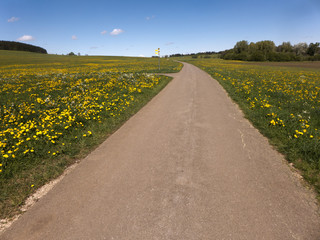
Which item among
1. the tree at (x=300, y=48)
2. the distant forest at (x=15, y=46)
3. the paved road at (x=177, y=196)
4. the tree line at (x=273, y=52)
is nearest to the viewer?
the paved road at (x=177, y=196)

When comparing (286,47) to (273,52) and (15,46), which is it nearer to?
(273,52)

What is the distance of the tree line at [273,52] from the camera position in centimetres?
8038

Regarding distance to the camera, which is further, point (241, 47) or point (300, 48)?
point (241, 47)

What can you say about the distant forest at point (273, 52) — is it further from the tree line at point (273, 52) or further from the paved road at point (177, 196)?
the paved road at point (177, 196)

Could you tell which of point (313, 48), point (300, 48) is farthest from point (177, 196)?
point (300, 48)

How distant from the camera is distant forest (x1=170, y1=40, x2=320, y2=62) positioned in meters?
80.4

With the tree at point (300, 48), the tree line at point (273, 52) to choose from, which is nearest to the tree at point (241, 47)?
the tree line at point (273, 52)

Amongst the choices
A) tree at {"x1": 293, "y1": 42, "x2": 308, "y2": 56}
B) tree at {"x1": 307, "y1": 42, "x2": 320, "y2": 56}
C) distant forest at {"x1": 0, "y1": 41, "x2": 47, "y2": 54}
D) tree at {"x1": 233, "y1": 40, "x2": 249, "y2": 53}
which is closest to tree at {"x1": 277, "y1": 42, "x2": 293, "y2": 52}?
tree at {"x1": 293, "y1": 42, "x2": 308, "y2": 56}

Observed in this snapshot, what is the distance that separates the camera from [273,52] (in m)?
82.4

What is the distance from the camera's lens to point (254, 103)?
8.82m

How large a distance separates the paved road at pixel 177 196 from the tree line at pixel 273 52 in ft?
317

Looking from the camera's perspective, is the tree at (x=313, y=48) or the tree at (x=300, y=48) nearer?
the tree at (x=313, y=48)

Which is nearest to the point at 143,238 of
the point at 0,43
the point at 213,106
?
the point at 213,106

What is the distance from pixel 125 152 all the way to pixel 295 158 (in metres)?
4.71
